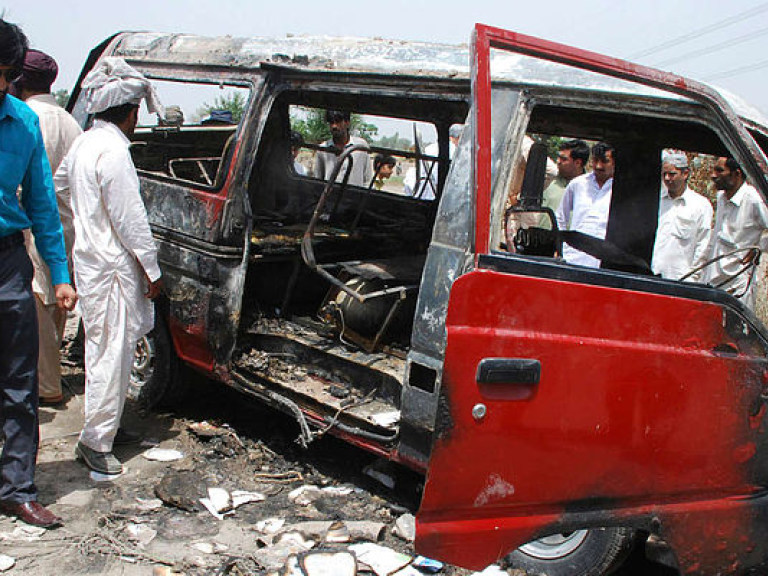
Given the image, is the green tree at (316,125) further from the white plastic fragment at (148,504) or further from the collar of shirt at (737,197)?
the collar of shirt at (737,197)

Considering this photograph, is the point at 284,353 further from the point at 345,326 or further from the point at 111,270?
the point at 111,270

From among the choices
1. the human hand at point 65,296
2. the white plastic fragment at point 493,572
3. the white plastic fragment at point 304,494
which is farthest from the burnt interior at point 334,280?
the human hand at point 65,296

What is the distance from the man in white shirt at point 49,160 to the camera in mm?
4371

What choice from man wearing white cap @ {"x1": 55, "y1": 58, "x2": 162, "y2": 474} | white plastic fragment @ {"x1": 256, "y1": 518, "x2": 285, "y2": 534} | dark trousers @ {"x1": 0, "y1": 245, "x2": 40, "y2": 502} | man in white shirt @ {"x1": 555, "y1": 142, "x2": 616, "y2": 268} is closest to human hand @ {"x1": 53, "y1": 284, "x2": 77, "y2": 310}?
dark trousers @ {"x1": 0, "y1": 245, "x2": 40, "y2": 502}

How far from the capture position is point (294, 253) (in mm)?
4254

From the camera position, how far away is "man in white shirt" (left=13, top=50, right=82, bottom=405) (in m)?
4.37

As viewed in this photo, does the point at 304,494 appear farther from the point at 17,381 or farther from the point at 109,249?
the point at 109,249

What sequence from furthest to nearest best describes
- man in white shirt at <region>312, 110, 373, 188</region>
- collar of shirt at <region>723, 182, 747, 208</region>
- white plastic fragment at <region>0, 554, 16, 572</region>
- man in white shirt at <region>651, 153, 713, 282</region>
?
man in white shirt at <region>312, 110, 373, 188</region>, collar of shirt at <region>723, 182, 747, 208</region>, man in white shirt at <region>651, 153, 713, 282</region>, white plastic fragment at <region>0, 554, 16, 572</region>

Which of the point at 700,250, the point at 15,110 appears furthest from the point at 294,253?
the point at 700,250

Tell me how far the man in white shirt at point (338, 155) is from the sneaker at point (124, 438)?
2476 millimetres

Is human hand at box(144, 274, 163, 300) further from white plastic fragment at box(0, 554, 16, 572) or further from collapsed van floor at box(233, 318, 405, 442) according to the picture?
white plastic fragment at box(0, 554, 16, 572)

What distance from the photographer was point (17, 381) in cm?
314

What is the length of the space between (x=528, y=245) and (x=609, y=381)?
1808 millimetres

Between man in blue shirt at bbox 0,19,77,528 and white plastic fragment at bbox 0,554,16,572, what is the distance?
0.74ft
